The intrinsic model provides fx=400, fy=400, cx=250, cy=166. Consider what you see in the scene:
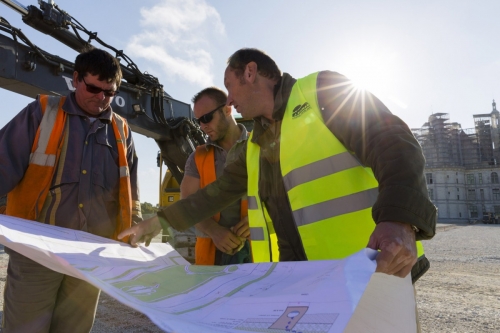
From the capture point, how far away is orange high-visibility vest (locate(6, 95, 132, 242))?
2.21m

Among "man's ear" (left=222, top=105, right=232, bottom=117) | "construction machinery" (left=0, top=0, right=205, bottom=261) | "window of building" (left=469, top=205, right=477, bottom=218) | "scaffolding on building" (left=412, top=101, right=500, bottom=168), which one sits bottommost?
"window of building" (left=469, top=205, right=477, bottom=218)

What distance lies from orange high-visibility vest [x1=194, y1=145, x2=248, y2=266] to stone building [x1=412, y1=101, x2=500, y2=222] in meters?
65.8

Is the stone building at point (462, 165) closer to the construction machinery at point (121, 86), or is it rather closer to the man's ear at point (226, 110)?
the construction machinery at point (121, 86)

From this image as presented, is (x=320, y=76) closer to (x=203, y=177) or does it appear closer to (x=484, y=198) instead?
(x=203, y=177)

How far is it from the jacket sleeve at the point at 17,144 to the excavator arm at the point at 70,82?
9.25 feet

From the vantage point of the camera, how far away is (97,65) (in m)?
2.40

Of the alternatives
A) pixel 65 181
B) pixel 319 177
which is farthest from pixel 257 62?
pixel 65 181

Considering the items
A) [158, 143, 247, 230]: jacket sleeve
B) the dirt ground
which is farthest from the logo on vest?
the dirt ground

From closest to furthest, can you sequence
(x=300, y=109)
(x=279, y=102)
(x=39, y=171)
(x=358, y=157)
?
(x=358, y=157) → (x=300, y=109) → (x=279, y=102) → (x=39, y=171)

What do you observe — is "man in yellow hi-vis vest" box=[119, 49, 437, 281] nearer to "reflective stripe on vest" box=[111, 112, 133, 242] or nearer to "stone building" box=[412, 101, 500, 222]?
"reflective stripe on vest" box=[111, 112, 133, 242]

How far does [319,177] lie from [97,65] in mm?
1553

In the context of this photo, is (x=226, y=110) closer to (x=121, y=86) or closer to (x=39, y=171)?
(x=39, y=171)

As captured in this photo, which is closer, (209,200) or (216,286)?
(216,286)

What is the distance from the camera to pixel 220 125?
3.57 m
